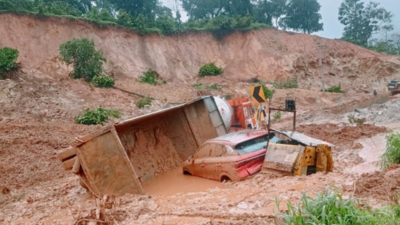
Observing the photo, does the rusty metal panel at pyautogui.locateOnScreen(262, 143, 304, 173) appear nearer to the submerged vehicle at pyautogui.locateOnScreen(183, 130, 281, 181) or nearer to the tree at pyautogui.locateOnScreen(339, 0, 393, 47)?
the submerged vehicle at pyautogui.locateOnScreen(183, 130, 281, 181)

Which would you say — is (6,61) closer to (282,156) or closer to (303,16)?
(282,156)

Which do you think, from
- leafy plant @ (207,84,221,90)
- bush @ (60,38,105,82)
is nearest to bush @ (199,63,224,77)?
leafy plant @ (207,84,221,90)

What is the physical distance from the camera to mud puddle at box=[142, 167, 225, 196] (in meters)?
8.23

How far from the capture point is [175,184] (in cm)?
896

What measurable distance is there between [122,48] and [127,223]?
26.4 metres

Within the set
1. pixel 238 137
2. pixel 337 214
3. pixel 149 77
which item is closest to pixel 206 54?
pixel 149 77

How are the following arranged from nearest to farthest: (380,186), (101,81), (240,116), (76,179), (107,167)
Result: (380,186) → (107,167) → (76,179) → (240,116) → (101,81)

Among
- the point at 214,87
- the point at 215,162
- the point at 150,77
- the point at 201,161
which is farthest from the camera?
the point at 214,87

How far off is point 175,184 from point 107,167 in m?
2.05

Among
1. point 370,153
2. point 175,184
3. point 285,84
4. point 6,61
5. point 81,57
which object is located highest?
point 6,61

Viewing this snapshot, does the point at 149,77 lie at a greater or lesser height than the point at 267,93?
greater

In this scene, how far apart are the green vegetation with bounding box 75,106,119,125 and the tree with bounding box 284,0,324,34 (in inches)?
1641

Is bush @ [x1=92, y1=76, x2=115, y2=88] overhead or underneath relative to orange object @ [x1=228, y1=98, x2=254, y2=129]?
overhead

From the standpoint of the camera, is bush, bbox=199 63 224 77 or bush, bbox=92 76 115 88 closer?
bush, bbox=92 76 115 88
